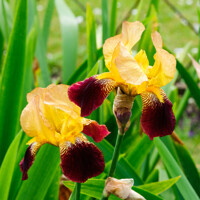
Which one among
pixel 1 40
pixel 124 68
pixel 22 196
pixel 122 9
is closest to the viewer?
pixel 124 68

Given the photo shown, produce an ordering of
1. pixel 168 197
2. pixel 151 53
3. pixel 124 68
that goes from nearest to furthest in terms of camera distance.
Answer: pixel 124 68
pixel 151 53
pixel 168 197

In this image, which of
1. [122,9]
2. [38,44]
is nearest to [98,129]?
[38,44]

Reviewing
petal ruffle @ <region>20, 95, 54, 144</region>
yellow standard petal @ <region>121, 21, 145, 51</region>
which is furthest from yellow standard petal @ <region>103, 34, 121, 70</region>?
petal ruffle @ <region>20, 95, 54, 144</region>

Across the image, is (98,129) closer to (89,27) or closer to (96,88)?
(96,88)

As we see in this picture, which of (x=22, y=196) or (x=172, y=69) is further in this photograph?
(x=22, y=196)

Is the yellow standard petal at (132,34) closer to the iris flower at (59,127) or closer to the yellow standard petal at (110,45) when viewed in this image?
the yellow standard petal at (110,45)

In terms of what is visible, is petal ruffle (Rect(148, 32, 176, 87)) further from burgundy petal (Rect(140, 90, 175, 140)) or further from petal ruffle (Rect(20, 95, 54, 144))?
petal ruffle (Rect(20, 95, 54, 144))

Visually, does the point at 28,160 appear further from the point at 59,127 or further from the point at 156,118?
the point at 156,118
